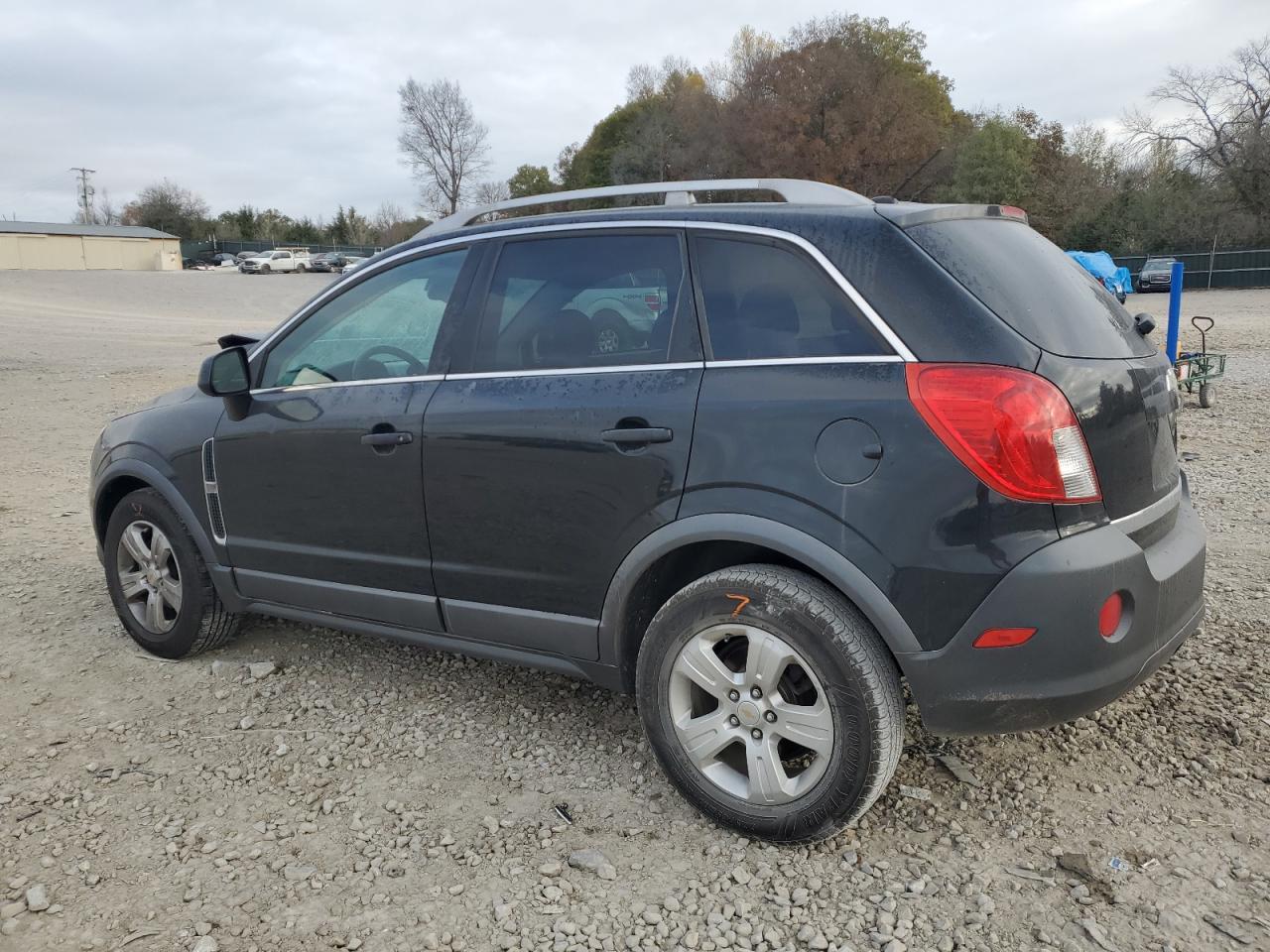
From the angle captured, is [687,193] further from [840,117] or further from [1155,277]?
[840,117]

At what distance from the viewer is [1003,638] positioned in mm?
2496

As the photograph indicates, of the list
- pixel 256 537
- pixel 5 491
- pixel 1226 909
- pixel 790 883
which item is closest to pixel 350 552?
pixel 256 537

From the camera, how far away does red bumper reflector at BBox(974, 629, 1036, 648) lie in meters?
2.48

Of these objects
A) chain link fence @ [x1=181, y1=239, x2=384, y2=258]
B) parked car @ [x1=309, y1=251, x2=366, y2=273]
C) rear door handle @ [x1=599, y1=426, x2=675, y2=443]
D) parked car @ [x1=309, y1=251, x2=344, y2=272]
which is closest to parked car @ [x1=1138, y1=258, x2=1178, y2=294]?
rear door handle @ [x1=599, y1=426, x2=675, y2=443]

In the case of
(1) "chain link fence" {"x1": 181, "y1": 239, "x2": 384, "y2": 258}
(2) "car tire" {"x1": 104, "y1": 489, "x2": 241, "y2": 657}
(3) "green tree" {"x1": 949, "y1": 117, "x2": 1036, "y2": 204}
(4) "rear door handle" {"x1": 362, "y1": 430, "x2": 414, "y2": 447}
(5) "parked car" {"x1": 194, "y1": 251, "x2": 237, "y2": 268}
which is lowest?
(2) "car tire" {"x1": 104, "y1": 489, "x2": 241, "y2": 657}

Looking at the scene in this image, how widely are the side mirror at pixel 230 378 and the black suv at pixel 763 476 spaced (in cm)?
24

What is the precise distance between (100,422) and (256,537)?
27.7ft

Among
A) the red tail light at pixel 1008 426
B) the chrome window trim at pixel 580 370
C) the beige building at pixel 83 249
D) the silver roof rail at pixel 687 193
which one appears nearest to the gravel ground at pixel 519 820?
the red tail light at pixel 1008 426

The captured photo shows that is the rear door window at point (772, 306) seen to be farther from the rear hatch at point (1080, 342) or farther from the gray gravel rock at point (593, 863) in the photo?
the gray gravel rock at point (593, 863)

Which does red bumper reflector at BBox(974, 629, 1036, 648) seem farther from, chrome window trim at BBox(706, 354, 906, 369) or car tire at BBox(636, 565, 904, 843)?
chrome window trim at BBox(706, 354, 906, 369)

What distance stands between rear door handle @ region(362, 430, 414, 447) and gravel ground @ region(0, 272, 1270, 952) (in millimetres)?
1081

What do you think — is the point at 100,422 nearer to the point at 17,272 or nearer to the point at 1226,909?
the point at 1226,909

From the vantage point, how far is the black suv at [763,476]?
2.52 metres

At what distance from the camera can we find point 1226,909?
2.52 meters
